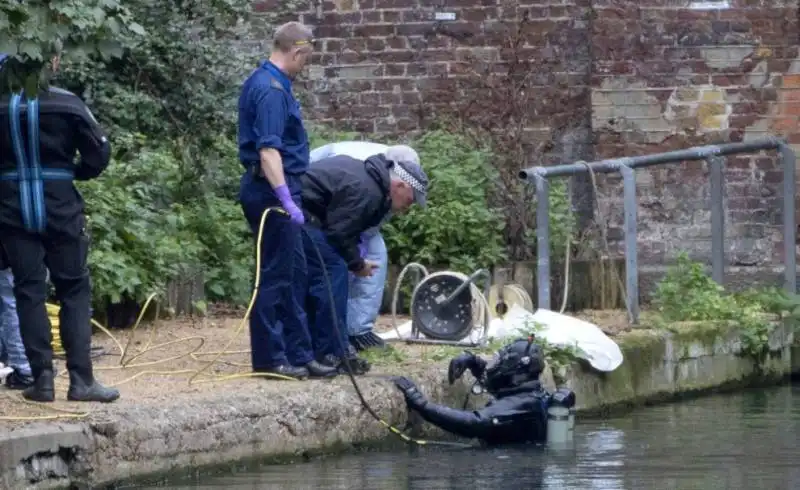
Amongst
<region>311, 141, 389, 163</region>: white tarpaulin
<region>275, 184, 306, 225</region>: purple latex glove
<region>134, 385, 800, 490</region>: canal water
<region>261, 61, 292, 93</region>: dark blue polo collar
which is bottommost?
<region>134, 385, 800, 490</region>: canal water

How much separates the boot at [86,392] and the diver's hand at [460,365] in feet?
6.81

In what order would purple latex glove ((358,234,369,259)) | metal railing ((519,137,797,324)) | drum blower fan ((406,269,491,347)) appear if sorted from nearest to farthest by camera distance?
1. purple latex glove ((358,234,369,259))
2. drum blower fan ((406,269,491,347))
3. metal railing ((519,137,797,324))

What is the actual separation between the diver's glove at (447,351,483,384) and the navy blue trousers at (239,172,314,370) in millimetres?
793

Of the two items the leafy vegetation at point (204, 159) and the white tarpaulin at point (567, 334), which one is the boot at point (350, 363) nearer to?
the white tarpaulin at point (567, 334)

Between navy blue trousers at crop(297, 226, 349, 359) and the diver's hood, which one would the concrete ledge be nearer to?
the diver's hood

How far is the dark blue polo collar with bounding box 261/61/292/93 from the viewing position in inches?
370

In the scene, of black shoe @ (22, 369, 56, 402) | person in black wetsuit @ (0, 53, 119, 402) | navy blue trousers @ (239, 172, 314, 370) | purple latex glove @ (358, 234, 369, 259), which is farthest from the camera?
purple latex glove @ (358, 234, 369, 259)

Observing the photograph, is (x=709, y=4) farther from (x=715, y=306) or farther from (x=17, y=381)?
(x=17, y=381)

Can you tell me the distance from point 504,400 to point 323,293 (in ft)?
3.76

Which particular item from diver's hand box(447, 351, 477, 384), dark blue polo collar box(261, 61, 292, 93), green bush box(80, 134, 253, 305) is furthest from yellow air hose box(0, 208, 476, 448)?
dark blue polo collar box(261, 61, 292, 93)

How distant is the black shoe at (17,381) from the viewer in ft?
29.6

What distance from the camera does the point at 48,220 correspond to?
326 inches

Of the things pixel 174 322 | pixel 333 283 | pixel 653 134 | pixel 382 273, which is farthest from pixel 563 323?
pixel 653 134

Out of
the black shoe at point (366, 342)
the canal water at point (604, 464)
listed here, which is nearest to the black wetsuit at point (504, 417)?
the canal water at point (604, 464)
